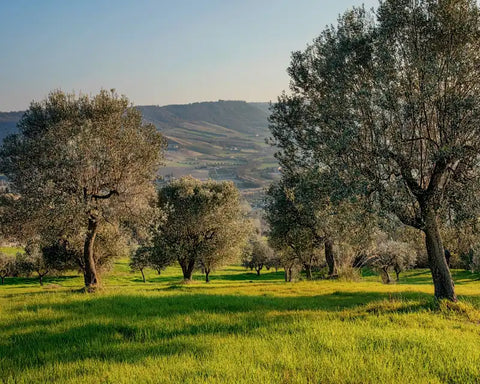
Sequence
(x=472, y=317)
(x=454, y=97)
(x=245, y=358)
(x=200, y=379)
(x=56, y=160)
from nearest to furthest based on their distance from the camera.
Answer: (x=200, y=379), (x=245, y=358), (x=472, y=317), (x=454, y=97), (x=56, y=160)

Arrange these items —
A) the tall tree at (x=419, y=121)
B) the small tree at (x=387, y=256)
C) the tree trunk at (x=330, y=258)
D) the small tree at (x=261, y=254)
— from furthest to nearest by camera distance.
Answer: the small tree at (x=261, y=254) → the small tree at (x=387, y=256) → the tree trunk at (x=330, y=258) → the tall tree at (x=419, y=121)

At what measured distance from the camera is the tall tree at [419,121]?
14008 millimetres

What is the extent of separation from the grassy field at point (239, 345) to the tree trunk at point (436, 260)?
2214 millimetres

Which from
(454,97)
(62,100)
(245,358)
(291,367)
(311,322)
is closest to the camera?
(291,367)

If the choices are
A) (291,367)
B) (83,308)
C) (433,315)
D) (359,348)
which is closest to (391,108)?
(433,315)

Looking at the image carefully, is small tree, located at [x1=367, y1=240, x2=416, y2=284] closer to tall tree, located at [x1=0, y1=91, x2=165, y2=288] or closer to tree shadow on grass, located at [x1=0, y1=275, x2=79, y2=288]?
tall tree, located at [x1=0, y1=91, x2=165, y2=288]

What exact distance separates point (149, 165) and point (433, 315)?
1930 centimetres

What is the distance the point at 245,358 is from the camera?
6.65 m

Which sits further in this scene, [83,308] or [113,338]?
[83,308]

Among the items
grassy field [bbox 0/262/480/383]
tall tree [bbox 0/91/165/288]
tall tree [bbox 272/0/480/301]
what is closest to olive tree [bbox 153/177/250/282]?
tall tree [bbox 0/91/165/288]

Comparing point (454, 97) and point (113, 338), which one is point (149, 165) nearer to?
point (113, 338)

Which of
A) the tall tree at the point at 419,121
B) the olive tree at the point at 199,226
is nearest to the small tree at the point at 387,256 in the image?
the olive tree at the point at 199,226

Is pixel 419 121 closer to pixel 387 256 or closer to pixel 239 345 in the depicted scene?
pixel 239 345

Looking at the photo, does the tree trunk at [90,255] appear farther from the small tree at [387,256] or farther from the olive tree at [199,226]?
the small tree at [387,256]
